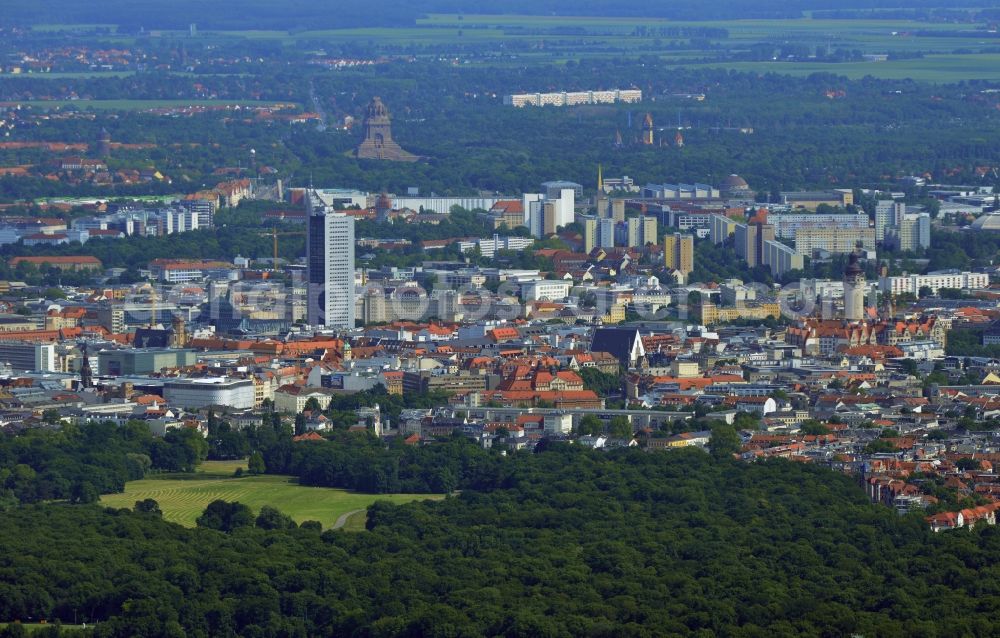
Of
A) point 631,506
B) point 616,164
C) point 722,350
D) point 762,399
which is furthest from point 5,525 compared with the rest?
point 616,164

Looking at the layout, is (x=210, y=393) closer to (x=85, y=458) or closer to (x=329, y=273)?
(x=85, y=458)

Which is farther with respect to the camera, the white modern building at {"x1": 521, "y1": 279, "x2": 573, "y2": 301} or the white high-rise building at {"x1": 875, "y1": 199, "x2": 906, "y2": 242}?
the white high-rise building at {"x1": 875, "y1": 199, "x2": 906, "y2": 242}

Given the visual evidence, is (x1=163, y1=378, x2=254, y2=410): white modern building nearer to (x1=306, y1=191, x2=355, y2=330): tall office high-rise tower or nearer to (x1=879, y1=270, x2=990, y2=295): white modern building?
(x1=306, y1=191, x2=355, y2=330): tall office high-rise tower

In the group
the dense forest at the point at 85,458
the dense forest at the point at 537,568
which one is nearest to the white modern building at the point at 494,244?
the dense forest at the point at 85,458

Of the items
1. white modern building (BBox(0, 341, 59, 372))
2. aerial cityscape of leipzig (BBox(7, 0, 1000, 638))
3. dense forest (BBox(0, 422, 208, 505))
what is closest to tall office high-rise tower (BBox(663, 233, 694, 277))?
aerial cityscape of leipzig (BBox(7, 0, 1000, 638))

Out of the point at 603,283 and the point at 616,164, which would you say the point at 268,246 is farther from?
the point at 616,164

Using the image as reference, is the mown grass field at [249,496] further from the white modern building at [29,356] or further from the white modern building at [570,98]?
the white modern building at [570,98]
